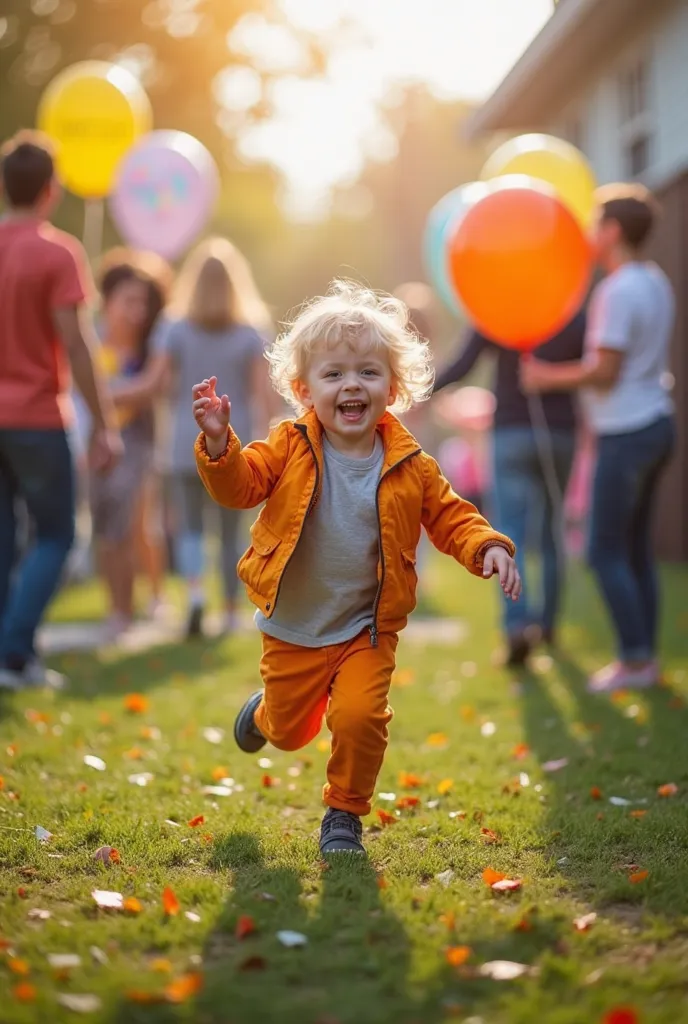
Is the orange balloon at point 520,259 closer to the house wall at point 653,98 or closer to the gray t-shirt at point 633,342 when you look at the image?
the gray t-shirt at point 633,342

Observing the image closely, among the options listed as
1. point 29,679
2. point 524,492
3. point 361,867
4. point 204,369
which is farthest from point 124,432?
point 361,867

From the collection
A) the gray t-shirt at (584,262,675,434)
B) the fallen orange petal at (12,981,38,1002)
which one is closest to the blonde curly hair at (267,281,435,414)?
the fallen orange petal at (12,981,38,1002)

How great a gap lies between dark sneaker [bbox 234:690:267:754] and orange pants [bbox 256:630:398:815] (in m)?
0.23

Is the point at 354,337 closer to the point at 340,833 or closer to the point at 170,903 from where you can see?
the point at 340,833

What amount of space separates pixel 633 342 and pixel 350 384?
2.69 meters

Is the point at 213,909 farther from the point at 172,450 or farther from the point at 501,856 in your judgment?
the point at 172,450

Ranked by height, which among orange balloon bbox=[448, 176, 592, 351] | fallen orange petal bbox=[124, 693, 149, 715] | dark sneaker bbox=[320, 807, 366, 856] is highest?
orange balloon bbox=[448, 176, 592, 351]

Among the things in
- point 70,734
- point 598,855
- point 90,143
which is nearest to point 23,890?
point 598,855

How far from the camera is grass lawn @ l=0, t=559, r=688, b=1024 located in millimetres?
2467

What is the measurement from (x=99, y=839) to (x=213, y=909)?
0.77 meters

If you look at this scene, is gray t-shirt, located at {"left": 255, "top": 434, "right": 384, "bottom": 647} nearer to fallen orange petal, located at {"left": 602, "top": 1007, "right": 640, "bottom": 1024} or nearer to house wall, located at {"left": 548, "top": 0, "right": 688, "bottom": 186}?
fallen orange petal, located at {"left": 602, "top": 1007, "right": 640, "bottom": 1024}

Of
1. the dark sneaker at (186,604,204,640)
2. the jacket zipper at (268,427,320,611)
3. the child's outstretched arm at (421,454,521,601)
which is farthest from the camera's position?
the dark sneaker at (186,604,204,640)

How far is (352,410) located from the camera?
11.7 ft

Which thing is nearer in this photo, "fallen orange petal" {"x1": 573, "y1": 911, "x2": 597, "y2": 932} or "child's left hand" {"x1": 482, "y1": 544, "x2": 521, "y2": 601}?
"fallen orange petal" {"x1": 573, "y1": 911, "x2": 597, "y2": 932}
